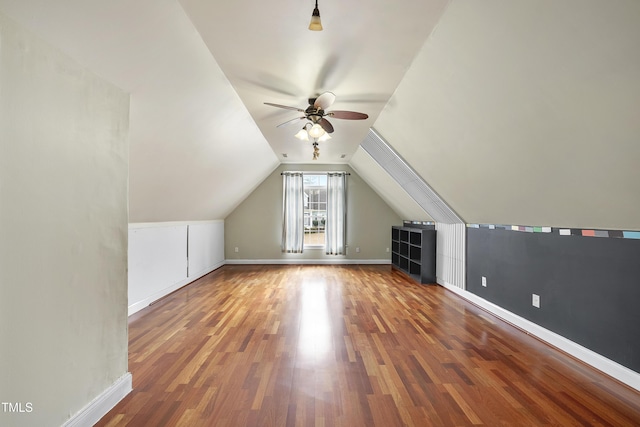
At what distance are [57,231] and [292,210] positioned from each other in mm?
6428

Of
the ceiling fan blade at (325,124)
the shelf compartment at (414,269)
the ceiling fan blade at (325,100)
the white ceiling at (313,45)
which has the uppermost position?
the white ceiling at (313,45)

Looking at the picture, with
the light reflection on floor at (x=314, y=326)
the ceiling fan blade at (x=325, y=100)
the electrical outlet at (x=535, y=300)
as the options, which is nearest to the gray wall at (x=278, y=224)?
the light reflection on floor at (x=314, y=326)

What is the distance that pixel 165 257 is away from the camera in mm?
4980

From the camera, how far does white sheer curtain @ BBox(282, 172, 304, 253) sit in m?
8.04

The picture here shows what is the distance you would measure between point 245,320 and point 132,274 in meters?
1.57

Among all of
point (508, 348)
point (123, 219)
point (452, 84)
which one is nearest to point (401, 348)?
point (508, 348)

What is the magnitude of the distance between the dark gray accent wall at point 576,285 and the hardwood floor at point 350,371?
0.88 ft

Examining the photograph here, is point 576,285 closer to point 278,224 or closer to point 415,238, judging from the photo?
point 415,238

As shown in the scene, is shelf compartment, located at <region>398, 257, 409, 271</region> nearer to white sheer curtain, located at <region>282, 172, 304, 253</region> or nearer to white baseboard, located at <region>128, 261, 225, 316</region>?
white sheer curtain, located at <region>282, 172, 304, 253</region>

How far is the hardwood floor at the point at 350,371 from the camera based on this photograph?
199cm

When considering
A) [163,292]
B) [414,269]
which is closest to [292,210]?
[414,269]

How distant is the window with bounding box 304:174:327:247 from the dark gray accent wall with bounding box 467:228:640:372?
4.67 metres

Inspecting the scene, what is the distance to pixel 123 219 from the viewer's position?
2236 mm

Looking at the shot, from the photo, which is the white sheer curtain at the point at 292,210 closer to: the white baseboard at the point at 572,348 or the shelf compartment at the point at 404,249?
the shelf compartment at the point at 404,249
